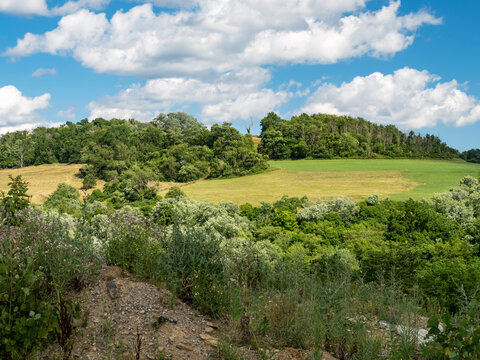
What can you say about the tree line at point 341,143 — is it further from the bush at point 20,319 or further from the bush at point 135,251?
the bush at point 20,319

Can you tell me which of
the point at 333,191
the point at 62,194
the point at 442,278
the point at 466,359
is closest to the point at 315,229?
the point at 442,278

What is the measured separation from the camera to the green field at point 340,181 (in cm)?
4275

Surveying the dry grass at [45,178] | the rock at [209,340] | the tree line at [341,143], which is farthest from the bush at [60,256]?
the tree line at [341,143]

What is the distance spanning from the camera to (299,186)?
47562 millimetres

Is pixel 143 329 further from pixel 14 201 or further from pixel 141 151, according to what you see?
pixel 141 151

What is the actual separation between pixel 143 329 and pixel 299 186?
45.0m

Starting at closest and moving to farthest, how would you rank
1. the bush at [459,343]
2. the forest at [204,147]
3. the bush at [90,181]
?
the bush at [459,343]
the bush at [90,181]
the forest at [204,147]

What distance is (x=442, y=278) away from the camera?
43.3ft

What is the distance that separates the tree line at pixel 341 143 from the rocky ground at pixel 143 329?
2737 inches

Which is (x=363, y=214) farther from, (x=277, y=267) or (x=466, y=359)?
(x=466, y=359)

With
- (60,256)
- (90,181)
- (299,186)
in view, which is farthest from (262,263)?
(90,181)

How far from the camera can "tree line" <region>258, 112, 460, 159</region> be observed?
2842 inches

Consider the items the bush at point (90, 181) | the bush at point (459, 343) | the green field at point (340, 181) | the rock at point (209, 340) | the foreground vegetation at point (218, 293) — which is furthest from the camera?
the bush at point (90, 181)

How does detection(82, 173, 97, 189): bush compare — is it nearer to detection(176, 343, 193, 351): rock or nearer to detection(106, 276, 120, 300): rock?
detection(106, 276, 120, 300): rock
